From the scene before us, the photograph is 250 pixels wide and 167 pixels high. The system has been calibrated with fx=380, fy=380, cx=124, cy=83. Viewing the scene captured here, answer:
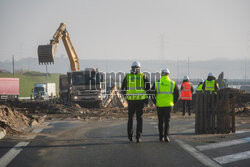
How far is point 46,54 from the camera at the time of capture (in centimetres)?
2678

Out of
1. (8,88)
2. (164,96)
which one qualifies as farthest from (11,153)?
(8,88)

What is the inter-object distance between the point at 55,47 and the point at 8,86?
22296 mm

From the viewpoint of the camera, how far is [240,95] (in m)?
34.2

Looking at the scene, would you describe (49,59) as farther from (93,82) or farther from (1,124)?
(1,124)

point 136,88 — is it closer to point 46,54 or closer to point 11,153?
point 11,153

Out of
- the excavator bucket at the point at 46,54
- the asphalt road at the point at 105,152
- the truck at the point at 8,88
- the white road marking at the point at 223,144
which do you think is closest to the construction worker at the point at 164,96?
the asphalt road at the point at 105,152

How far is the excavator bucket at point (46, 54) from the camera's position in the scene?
26.8 metres

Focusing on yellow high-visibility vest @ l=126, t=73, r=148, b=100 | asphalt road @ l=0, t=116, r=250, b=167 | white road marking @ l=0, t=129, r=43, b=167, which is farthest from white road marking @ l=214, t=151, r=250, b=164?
white road marking @ l=0, t=129, r=43, b=167

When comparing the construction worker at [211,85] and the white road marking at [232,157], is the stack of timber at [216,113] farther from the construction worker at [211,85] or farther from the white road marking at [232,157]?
the construction worker at [211,85]

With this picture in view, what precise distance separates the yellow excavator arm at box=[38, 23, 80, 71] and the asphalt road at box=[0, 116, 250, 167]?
52.8 feet

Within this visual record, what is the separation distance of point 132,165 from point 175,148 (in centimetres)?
222

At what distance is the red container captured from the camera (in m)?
48.2

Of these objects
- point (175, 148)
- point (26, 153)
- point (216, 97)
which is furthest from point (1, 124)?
point (216, 97)

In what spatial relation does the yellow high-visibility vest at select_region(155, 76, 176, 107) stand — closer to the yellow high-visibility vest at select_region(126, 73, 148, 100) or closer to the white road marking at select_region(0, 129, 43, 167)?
the yellow high-visibility vest at select_region(126, 73, 148, 100)
